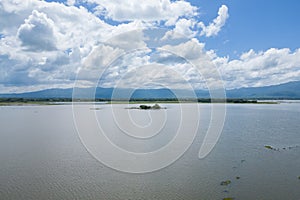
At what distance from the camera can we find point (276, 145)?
16297 mm

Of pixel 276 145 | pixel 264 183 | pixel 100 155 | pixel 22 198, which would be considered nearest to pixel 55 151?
pixel 100 155

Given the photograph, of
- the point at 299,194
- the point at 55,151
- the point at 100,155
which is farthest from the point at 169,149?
the point at 299,194

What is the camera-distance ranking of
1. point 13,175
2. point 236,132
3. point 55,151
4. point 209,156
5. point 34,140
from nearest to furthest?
1. point 13,175
2. point 209,156
3. point 55,151
4. point 34,140
5. point 236,132

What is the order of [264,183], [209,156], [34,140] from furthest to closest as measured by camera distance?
[34,140]
[209,156]
[264,183]

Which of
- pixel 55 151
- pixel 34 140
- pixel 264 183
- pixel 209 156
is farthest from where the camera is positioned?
pixel 34 140

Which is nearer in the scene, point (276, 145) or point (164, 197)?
point (164, 197)

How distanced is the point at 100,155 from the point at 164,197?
6451mm

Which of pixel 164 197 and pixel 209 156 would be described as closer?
pixel 164 197

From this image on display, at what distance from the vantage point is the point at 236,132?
2169 cm

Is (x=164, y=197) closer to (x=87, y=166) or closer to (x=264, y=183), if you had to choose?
(x=264, y=183)

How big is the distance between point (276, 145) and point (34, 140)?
16456 mm

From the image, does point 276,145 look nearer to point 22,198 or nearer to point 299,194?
point 299,194

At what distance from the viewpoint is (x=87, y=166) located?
1178cm

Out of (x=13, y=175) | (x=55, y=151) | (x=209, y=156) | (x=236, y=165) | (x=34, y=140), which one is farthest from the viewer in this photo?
(x=34, y=140)
